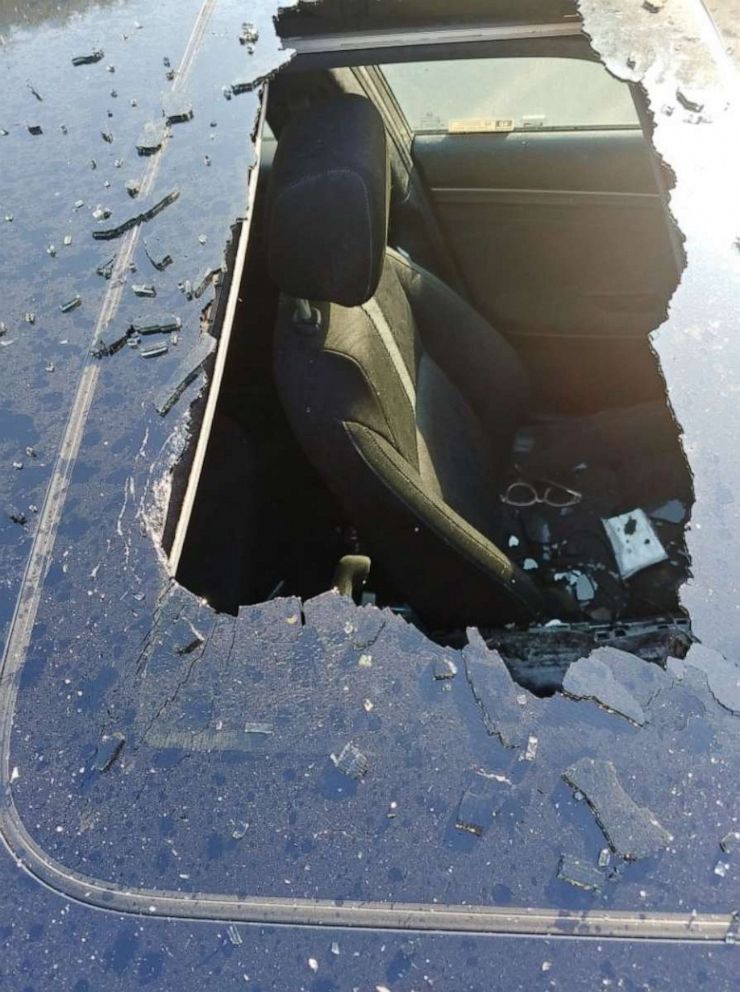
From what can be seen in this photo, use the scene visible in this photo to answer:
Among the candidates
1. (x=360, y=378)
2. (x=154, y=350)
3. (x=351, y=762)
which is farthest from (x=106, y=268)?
(x=351, y=762)

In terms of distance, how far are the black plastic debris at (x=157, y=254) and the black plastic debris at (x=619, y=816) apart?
84 cm

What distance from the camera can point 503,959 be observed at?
0.57m

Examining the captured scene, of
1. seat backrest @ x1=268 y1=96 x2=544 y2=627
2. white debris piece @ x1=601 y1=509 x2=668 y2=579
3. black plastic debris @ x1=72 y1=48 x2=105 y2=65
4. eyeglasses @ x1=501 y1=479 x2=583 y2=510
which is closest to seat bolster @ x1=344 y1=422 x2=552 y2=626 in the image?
seat backrest @ x1=268 y1=96 x2=544 y2=627

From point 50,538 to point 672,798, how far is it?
2.19 feet

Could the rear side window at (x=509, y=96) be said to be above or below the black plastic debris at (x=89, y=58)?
below

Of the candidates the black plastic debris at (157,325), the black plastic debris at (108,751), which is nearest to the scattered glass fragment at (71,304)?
the black plastic debris at (157,325)

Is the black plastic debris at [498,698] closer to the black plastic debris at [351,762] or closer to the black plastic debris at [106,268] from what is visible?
the black plastic debris at [351,762]

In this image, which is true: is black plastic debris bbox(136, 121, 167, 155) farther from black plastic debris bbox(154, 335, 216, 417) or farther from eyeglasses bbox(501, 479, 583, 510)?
eyeglasses bbox(501, 479, 583, 510)

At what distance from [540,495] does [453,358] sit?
44 centimetres

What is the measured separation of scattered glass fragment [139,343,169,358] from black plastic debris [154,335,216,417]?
0.11 ft

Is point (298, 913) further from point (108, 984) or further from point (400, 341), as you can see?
point (400, 341)

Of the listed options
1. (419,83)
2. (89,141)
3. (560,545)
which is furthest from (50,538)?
(419,83)

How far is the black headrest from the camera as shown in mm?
1262

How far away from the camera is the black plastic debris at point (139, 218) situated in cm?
110
